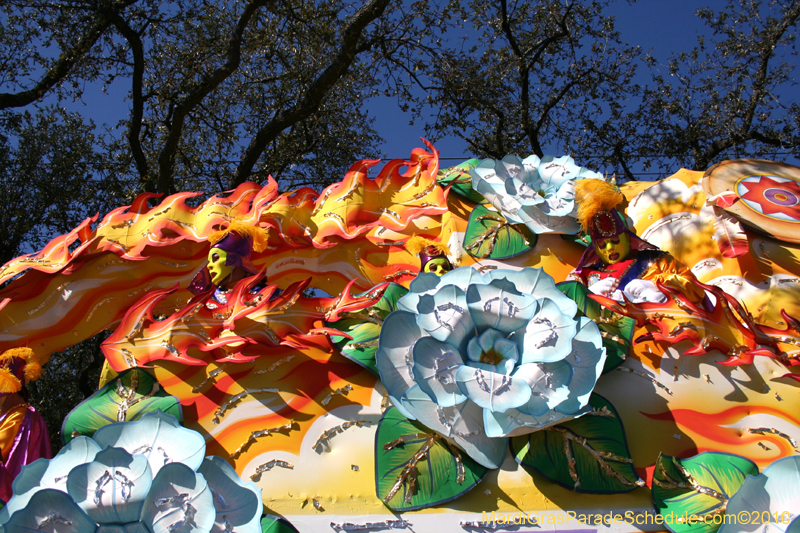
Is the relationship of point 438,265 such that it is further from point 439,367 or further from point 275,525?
point 275,525

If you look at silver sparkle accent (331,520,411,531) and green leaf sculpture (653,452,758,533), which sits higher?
green leaf sculpture (653,452,758,533)

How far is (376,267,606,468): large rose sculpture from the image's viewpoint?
8.52ft

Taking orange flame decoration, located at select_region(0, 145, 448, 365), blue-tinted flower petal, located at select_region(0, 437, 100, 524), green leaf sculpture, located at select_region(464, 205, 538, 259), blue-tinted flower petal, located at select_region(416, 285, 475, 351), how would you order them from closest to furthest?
blue-tinted flower petal, located at select_region(0, 437, 100, 524)
blue-tinted flower petal, located at select_region(416, 285, 475, 351)
orange flame decoration, located at select_region(0, 145, 448, 365)
green leaf sculpture, located at select_region(464, 205, 538, 259)

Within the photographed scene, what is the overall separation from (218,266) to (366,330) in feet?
4.16

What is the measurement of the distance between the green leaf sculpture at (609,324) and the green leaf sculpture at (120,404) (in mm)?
2030

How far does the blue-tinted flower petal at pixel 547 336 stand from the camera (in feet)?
8.70

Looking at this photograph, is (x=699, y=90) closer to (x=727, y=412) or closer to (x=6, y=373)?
(x=727, y=412)

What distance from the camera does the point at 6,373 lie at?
311 cm

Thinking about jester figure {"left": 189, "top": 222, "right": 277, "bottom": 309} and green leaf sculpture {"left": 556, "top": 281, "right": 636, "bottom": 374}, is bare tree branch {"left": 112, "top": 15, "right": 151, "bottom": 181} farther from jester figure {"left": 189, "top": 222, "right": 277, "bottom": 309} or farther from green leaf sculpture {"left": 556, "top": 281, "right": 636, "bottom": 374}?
green leaf sculpture {"left": 556, "top": 281, "right": 636, "bottom": 374}

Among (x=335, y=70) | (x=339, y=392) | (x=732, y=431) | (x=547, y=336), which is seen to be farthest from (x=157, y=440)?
(x=335, y=70)

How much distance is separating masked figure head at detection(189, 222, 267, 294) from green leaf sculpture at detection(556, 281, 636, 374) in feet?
6.24

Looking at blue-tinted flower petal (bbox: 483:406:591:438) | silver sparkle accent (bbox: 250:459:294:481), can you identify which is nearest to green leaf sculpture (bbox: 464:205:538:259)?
blue-tinted flower petal (bbox: 483:406:591:438)

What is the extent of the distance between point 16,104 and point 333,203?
4.68 meters

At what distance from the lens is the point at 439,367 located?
104 inches
